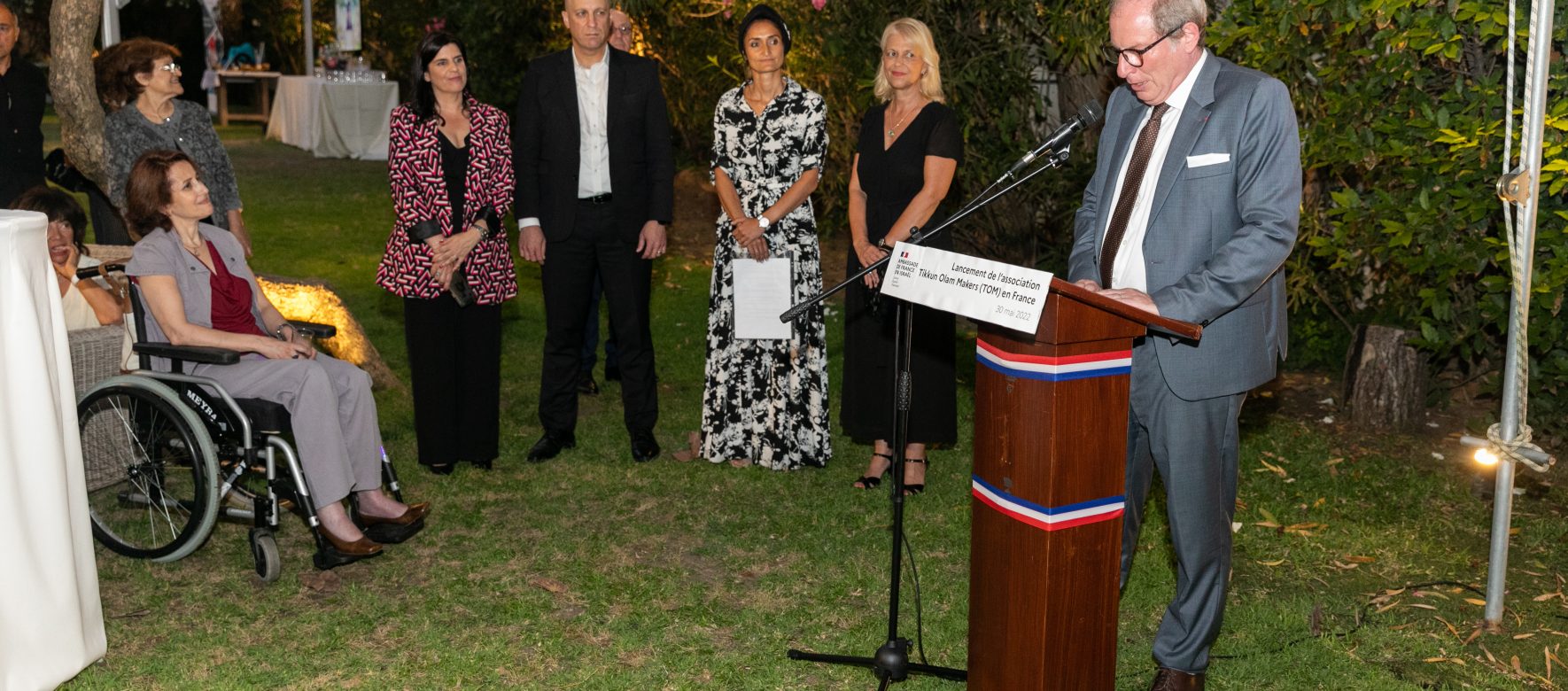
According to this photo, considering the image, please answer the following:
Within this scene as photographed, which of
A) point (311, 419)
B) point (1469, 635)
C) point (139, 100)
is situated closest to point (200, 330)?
point (311, 419)

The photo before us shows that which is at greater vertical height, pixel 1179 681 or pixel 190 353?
pixel 190 353

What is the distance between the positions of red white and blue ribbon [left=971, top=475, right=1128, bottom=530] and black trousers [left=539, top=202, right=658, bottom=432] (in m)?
2.80

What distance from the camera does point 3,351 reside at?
3238mm

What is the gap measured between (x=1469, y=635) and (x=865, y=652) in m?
1.72

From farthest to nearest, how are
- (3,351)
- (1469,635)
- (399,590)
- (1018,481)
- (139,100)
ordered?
(139,100)
(399,590)
(1469,635)
(3,351)
(1018,481)

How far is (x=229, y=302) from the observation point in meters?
4.55

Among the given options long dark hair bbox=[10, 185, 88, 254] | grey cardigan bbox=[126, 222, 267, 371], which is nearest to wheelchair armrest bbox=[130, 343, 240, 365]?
grey cardigan bbox=[126, 222, 267, 371]

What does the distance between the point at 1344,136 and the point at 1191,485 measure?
2571 millimetres

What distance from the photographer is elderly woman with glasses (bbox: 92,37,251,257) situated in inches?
221

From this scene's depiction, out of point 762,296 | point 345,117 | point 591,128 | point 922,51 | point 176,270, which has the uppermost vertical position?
point 345,117

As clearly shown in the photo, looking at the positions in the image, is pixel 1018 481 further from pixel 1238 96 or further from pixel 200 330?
pixel 200 330

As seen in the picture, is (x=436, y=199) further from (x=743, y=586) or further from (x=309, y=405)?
(x=743, y=586)

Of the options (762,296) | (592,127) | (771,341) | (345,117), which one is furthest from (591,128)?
(345,117)

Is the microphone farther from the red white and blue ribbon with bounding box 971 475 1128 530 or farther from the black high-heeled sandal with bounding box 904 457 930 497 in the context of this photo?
the black high-heeled sandal with bounding box 904 457 930 497
